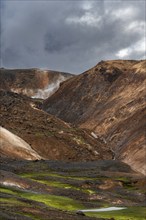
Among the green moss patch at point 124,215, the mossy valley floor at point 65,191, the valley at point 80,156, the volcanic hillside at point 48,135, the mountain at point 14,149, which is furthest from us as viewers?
the volcanic hillside at point 48,135

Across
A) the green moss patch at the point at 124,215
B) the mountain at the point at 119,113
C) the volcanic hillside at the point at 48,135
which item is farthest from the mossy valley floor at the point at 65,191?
the mountain at the point at 119,113

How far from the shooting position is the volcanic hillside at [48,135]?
436 feet

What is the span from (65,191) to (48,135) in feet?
223

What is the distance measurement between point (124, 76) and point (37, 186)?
5140 inches

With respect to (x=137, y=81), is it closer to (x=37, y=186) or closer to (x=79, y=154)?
(x=79, y=154)

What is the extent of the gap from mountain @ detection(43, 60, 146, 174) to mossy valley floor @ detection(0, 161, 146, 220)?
24.7 meters

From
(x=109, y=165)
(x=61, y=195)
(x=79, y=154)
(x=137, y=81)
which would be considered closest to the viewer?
(x=61, y=195)

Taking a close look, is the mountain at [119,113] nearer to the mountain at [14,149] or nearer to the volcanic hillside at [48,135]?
the volcanic hillside at [48,135]

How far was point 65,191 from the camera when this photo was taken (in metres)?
69.9

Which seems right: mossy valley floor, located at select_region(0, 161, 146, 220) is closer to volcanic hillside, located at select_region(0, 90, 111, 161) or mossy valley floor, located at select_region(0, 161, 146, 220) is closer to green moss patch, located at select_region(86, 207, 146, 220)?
green moss patch, located at select_region(86, 207, 146, 220)

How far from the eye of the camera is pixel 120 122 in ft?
521

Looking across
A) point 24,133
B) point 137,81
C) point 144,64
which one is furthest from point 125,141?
point 144,64

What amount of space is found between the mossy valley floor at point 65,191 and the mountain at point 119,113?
2470 cm

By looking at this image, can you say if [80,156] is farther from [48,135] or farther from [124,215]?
[124,215]
